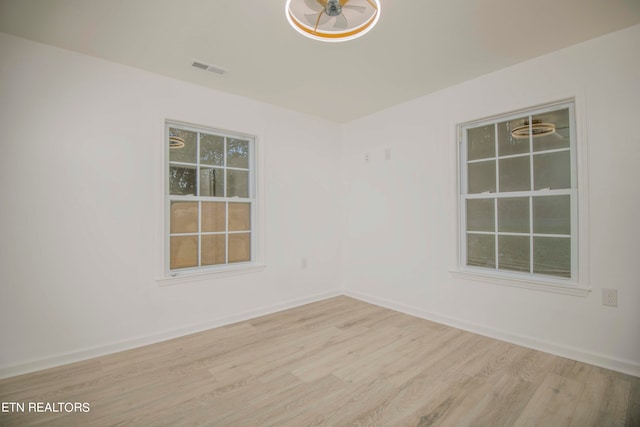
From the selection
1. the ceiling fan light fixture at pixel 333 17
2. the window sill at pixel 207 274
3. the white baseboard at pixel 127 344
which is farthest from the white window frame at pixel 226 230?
the ceiling fan light fixture at pixel 333 17

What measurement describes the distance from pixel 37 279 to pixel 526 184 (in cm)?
444

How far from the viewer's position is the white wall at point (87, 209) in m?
2.45

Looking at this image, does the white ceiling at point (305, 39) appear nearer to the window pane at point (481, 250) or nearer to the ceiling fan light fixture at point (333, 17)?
the ceiling fan light fixture at point (333, 17)

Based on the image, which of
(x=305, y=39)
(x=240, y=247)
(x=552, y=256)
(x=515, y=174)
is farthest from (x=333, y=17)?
(x=552, y=256)

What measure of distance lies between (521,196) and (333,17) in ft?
7.89

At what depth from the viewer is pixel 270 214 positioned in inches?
156

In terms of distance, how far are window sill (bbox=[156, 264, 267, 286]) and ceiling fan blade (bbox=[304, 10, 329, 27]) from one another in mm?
2630

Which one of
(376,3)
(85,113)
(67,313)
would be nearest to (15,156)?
→ (85,113)

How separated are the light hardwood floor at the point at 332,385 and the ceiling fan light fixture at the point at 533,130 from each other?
203 centimetres

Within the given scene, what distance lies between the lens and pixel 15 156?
2.44 meters

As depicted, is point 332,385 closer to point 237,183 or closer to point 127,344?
point 127,344

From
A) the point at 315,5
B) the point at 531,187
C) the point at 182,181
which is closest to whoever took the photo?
the point at 315,5

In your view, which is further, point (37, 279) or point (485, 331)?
point (485, 331)

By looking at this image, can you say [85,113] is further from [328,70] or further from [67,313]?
[328,70]
